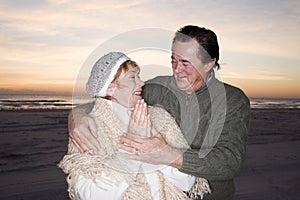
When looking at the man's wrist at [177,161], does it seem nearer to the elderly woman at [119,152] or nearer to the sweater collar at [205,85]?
the elderly woman at [119,152]

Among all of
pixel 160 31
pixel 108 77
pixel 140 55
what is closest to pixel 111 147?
pixel 108 77

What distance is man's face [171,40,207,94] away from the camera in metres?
2.32

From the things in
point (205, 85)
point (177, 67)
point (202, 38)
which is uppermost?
point (202, 38)

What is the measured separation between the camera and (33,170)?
20.9ft

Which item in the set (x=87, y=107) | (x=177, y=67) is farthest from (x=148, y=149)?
(x=177, y=67)

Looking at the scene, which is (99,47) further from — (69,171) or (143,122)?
(69,171)

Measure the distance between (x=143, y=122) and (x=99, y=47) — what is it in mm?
452

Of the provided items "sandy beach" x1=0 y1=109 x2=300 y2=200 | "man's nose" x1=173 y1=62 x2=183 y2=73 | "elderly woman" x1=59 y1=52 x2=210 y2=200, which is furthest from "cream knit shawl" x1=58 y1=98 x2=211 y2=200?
"sandy beach" x1=0 y1=109 x2=300 y2=200

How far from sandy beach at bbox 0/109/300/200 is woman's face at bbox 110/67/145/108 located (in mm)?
3461

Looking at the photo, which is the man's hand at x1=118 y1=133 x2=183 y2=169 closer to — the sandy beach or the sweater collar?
the sweater collar

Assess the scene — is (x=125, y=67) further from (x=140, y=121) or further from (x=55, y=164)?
(x=55, y=164)

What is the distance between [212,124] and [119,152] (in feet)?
2.44

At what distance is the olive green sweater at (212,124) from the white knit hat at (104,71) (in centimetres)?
57

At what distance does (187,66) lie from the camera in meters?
2.37
